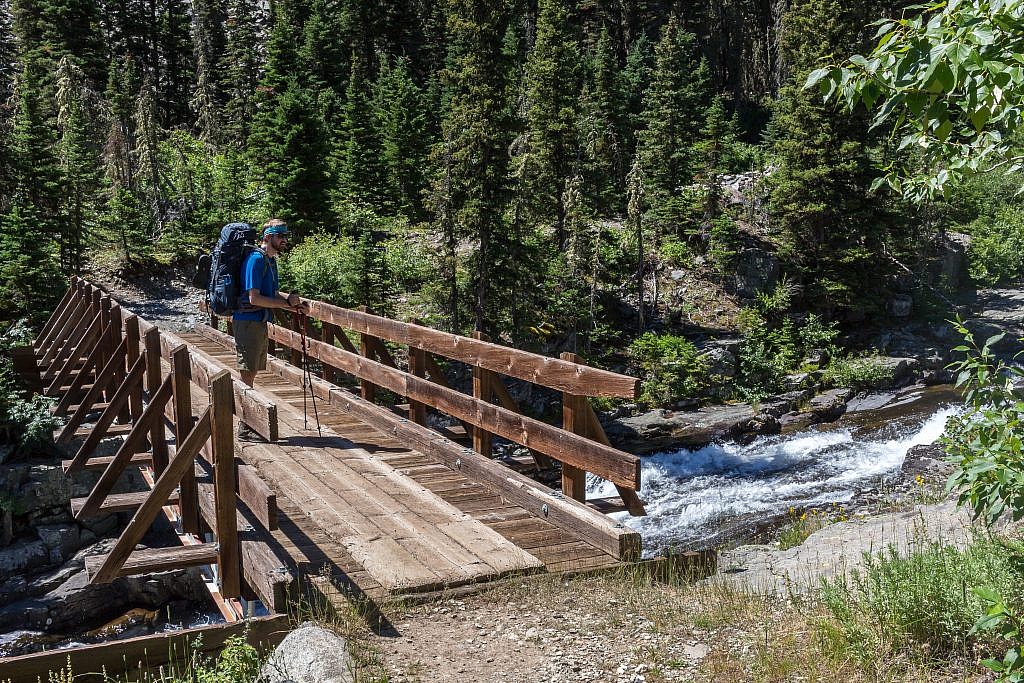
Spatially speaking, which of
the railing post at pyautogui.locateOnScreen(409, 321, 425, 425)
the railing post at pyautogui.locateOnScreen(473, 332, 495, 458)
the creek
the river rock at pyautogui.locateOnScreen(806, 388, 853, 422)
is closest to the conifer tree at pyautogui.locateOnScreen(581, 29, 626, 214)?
the river rock at pyautogui.locateOnScreen(806, 388, 853, 422)

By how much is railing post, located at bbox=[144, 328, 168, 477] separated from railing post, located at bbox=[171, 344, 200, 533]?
93 centimetres

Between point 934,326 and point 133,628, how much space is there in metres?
32.2

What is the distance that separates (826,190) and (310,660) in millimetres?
34483

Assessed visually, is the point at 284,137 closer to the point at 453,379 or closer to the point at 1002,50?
the point at 453,379

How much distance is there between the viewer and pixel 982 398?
13.5 feet

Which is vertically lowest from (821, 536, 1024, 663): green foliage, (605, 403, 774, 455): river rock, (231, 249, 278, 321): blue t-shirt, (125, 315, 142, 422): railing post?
(605, 403, 774, 455): river rock

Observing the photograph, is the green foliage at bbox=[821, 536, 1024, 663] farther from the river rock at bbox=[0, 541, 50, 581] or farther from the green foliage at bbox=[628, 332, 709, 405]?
the green foliage at bbox=[628, 332, 709, 405]

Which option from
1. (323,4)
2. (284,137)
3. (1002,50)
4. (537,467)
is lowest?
(537,467)

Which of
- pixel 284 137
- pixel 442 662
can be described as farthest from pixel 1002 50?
pixel 284 137

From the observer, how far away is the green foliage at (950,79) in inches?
115

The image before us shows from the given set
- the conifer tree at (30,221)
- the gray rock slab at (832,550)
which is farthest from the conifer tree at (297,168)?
the gray rock slab at (832,550)

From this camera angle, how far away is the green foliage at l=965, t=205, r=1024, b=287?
39594 millimetres

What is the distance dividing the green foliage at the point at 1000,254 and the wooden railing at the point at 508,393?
1444 inches

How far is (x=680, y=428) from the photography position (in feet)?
82.4
